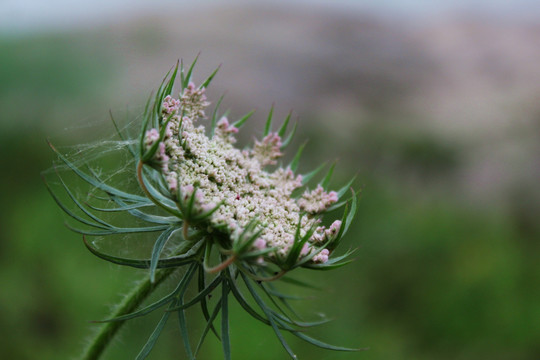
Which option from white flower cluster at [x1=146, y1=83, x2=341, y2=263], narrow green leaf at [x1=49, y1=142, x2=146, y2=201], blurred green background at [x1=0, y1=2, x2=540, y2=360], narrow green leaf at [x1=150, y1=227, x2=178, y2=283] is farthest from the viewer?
blurred green background at [x1=0, y1=2, x2=540, y2=360]

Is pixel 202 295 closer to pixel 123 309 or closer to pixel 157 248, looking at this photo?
pixel 157 248

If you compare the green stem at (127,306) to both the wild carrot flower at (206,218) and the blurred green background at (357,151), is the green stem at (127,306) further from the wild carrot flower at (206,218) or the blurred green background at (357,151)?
the blurred green background at (357,151)

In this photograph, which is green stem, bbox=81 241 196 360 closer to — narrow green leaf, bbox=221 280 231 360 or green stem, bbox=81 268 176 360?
green stem, bbox=81 268 176 360

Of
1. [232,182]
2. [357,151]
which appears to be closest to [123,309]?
[232,182]

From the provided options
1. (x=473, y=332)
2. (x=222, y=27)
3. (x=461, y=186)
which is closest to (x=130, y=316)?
(x=473, y=332)

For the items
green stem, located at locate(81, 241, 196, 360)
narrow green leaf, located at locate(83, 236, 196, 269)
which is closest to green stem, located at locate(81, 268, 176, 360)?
green stem, located at locate(81, 241, 196, 360)

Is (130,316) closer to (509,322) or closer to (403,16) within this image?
(509,322)
